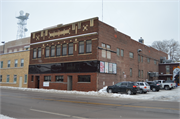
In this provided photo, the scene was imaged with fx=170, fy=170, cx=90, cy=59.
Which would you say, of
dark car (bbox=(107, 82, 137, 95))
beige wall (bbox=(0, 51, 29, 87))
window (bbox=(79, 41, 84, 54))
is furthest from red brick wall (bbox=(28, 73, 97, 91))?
beige wall (bbox=(0, 51, 29, 87))

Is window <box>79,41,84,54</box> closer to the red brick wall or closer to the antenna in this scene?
the red brick wall

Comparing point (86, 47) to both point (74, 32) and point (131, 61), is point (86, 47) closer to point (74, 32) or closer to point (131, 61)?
point (74, 32)

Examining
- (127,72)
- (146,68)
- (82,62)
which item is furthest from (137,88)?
(146,68)

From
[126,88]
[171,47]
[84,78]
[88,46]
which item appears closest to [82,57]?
[88,46]

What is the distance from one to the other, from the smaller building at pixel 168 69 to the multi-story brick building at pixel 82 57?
14.7 meters

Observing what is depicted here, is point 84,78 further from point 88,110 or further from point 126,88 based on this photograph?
point 88,110

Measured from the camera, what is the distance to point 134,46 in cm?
3622

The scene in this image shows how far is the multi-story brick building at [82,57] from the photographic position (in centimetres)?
2561

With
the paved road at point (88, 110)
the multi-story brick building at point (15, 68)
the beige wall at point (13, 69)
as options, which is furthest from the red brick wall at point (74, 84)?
the paved road at point (88, 110)

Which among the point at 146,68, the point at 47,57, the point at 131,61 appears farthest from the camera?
the point at 146,68

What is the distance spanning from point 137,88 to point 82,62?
31.7 feet

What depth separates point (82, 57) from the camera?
26641mm

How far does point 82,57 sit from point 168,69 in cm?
3125

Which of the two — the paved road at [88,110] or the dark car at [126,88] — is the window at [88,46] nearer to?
the dark car at [126,88]
